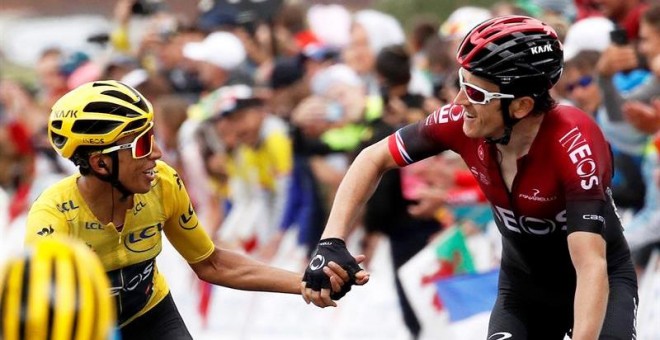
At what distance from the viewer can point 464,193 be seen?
1100 cm

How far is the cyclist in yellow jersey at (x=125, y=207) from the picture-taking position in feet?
21.0

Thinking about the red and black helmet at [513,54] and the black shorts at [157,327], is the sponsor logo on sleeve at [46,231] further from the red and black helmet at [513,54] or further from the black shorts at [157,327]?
the red and black helmet at [513,54]

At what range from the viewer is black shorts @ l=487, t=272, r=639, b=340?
20.9 feet

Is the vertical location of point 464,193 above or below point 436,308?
above

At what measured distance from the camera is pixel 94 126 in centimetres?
642

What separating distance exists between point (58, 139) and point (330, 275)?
4.62ft

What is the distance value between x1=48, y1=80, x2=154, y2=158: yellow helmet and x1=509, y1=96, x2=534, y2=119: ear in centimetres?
165

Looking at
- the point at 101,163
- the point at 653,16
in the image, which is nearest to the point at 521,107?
the point at 101,163

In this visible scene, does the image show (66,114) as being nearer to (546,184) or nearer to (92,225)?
(92,225)

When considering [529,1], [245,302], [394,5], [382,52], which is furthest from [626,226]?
[394,5]

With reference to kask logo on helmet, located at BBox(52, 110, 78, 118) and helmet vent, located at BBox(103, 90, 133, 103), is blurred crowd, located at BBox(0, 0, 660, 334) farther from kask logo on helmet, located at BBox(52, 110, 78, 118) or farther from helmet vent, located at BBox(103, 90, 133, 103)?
kask logo on helmet, located at BBox(52, 110, 78, 118)

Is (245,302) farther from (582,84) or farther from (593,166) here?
(593,166)

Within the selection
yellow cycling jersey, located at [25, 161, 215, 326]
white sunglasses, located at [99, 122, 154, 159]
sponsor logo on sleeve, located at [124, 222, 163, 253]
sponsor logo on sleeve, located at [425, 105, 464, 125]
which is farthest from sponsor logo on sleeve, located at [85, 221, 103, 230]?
sponsor logo on sleeve, located at [425, 105, 464, 125]

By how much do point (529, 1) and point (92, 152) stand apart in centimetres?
745
